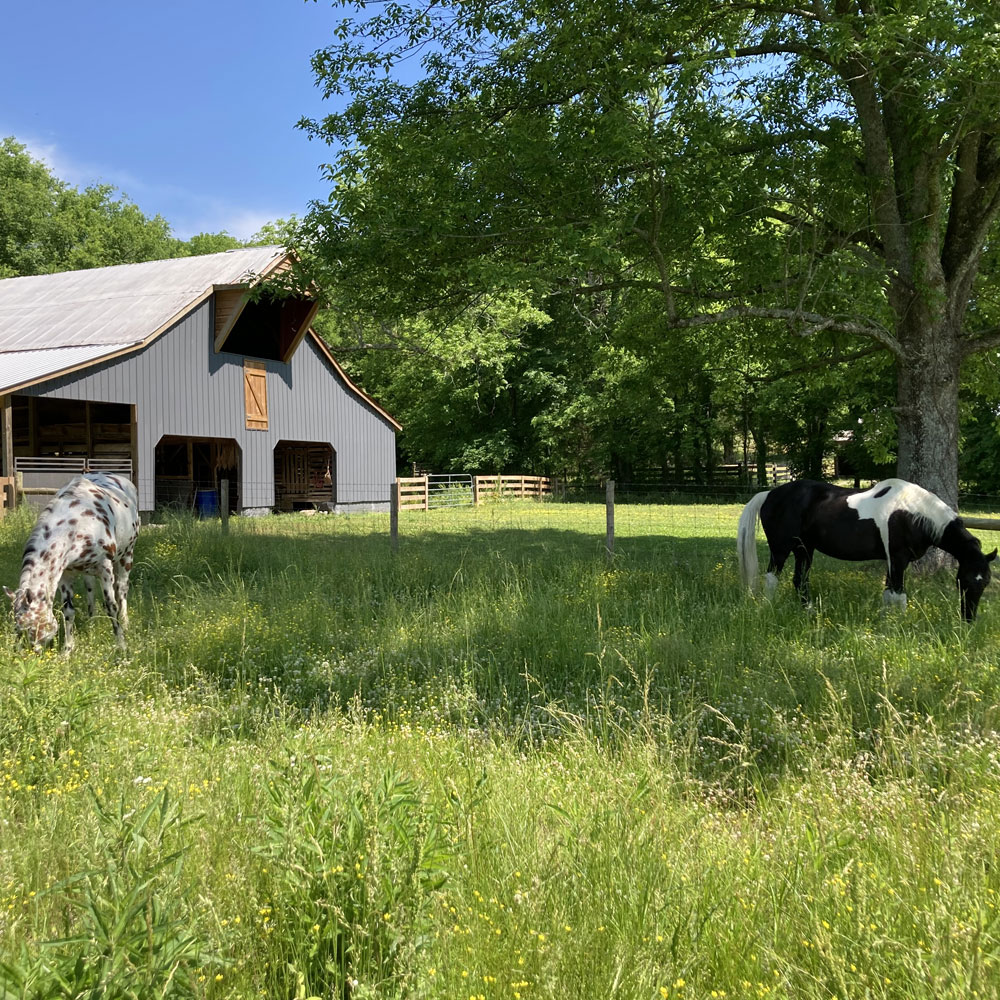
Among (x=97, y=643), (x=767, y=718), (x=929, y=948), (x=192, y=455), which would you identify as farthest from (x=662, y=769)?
(x=192, y=455)

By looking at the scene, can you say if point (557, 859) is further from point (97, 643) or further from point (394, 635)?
point (97, 643)

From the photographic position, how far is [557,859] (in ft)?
9.87

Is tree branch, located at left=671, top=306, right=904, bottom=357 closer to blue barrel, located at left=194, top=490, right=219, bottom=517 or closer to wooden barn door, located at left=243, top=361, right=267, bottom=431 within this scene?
wooden barn door, located at left=243, top=361, right=267, bottom=431

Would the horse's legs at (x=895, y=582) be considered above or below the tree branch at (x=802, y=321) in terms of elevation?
below

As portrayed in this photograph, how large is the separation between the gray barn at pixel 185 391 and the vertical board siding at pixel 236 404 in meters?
0.04

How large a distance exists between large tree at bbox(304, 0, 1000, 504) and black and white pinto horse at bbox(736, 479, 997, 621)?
2226 mm

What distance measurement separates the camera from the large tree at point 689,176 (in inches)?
363

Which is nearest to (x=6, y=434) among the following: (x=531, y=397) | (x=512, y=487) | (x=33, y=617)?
(x=33, y=617)

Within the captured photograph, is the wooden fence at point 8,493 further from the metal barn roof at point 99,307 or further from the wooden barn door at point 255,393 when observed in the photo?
the wooden barn door at point 255,393

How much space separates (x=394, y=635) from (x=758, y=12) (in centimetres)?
963

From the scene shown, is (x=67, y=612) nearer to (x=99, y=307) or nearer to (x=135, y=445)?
(x=135, y=445)

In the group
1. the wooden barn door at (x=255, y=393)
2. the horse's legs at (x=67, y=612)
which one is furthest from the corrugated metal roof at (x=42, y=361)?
the horse's legs at (x=67, y=612)

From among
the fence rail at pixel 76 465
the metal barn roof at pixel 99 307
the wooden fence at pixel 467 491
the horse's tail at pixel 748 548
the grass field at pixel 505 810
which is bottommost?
the grass field at pixel 505 810

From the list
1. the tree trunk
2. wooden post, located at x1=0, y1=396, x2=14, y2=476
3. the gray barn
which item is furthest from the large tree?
wooden post, located at x1=0, y1=396, x2=14, y2=476
